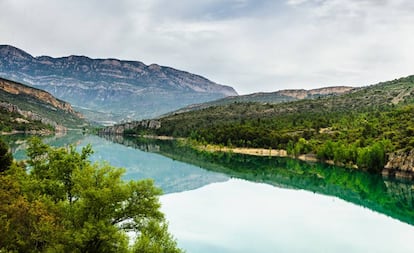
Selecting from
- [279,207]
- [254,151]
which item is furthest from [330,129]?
[279,207]

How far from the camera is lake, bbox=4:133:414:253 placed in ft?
114

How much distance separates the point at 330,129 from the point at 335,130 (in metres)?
3.52

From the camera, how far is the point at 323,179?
71500mm

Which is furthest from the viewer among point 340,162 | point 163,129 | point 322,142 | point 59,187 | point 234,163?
point 163,129

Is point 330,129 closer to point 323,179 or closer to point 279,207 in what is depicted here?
point 323,179

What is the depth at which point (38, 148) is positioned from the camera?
2752 centimetres

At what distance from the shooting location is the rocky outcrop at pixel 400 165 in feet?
233

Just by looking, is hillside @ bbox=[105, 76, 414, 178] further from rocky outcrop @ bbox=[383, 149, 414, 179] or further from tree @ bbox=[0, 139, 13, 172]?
tree @ bbox=[0, 139, 13, 172]

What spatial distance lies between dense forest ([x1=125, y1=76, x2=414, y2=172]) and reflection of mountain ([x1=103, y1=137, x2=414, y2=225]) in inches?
171

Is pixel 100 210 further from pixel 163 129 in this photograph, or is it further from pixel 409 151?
pixel 163 129

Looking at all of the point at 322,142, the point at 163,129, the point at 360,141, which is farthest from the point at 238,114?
the point at 360,141

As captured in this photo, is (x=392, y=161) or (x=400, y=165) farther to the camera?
(x=392, y=161)

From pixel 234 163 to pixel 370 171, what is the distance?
28.3 meters

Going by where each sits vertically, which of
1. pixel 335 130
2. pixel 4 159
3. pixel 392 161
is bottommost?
pixel 4 159
